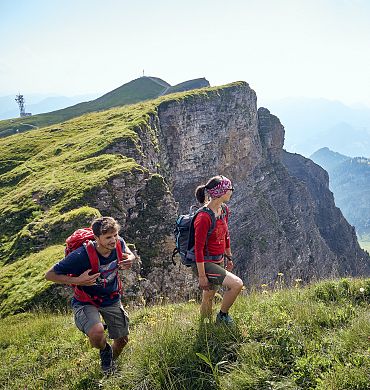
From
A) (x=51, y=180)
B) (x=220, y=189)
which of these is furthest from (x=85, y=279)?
(x=51, y=180)

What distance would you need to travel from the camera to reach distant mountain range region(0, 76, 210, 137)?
80.6 m

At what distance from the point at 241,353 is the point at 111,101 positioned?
9443 cm

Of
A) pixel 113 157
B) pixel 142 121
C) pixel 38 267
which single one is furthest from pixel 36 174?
pixel 38 267

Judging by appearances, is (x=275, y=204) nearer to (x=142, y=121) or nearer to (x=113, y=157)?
(x=142, y=121)

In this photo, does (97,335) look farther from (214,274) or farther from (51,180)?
(51,180)

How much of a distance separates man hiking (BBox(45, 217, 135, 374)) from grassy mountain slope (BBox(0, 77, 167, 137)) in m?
77.4

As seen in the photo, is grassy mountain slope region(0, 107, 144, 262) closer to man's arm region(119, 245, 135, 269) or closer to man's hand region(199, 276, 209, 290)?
man's arm region(119, 245, 135, 269)

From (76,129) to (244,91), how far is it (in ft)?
117

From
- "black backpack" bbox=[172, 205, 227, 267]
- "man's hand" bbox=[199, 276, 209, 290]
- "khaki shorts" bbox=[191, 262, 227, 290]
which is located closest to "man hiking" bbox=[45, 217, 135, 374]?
"black backpack" bbox=[172, 205, 227, 267]

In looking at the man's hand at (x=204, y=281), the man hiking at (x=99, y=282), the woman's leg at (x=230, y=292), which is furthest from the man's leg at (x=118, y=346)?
the woman's leg at (x=230, y=292)

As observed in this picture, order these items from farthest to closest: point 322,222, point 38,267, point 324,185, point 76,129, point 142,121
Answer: point 324,185, point 322,222, point 76,129, point 142,121, point 38,267

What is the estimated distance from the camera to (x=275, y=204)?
257 ft

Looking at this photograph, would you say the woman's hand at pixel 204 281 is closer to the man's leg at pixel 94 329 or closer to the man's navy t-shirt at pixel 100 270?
the man's navy t-shirt at pixel 100 270

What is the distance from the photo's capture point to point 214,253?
7.46 meters
